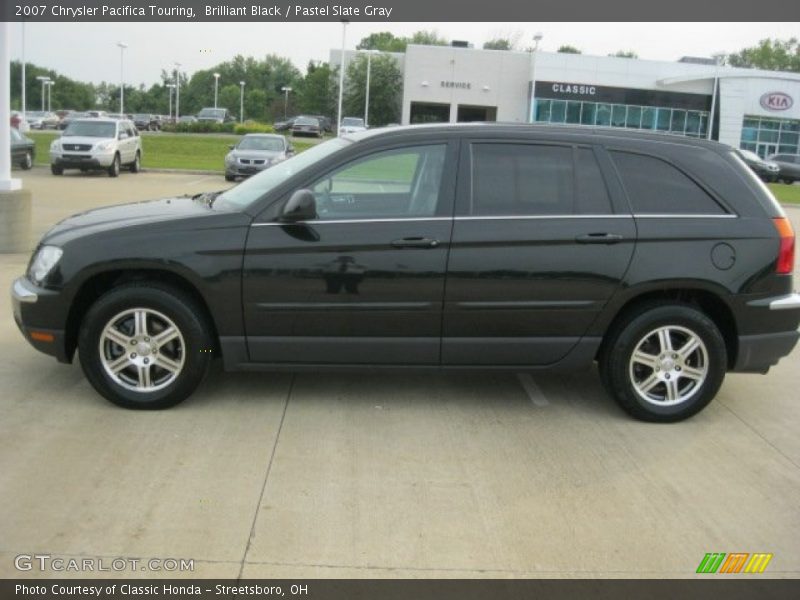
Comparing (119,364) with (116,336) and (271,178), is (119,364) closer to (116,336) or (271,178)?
(116,336)

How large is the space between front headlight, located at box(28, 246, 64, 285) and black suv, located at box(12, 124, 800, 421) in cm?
1

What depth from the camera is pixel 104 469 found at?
427 centimetres

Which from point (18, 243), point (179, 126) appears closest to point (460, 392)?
point (18, 243)

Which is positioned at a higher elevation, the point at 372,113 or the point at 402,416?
the point at 372,113

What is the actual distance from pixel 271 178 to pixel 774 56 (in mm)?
122110

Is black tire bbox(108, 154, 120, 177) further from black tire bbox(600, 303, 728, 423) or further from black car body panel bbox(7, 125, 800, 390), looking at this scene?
black tire bbox(600, 303, 728, 423)

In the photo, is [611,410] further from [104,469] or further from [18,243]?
[18,243]

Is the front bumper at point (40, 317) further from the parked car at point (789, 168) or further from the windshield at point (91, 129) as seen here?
the parked car at point (789, 168)

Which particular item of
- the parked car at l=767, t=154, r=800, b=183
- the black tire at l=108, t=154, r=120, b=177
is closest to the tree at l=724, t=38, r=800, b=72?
the parked car at l=767, t=154, r=800, b=183

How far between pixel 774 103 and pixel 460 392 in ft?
209

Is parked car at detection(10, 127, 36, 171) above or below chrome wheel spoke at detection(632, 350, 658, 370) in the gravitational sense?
above

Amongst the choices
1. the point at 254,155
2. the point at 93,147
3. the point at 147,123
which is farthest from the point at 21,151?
the point at 147,123

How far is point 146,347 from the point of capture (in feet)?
16.6

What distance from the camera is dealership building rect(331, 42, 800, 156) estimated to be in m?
61.7
